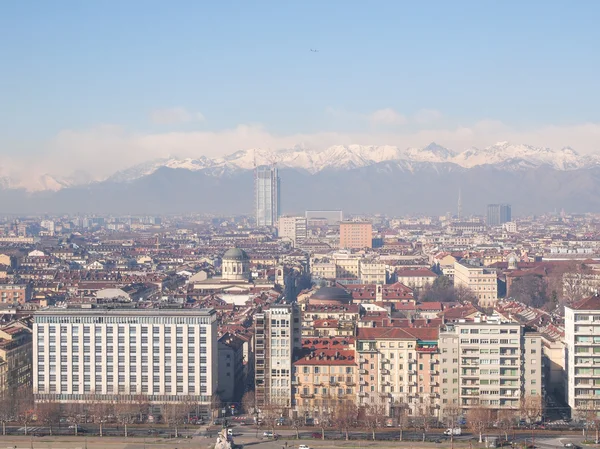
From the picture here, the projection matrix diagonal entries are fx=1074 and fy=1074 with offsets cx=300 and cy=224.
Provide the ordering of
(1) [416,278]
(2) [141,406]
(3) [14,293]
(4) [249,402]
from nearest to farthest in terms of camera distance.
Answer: (2) [141,406]
(4) [249,402]
(3) [14,293]
(1) [416,278]

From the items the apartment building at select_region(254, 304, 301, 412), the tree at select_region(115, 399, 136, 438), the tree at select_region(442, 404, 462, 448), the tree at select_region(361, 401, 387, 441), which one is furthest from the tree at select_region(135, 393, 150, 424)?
the tree at select_region(442, 404, 462, 448)

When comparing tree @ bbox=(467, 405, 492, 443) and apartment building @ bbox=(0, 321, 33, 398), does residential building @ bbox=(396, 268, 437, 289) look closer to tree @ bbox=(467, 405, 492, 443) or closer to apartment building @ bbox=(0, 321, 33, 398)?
apartment building @ bbox=(0, 321, 33, 398)

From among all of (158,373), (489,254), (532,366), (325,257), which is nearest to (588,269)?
(489,254)

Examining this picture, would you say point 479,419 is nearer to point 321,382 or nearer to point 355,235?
point 321,382

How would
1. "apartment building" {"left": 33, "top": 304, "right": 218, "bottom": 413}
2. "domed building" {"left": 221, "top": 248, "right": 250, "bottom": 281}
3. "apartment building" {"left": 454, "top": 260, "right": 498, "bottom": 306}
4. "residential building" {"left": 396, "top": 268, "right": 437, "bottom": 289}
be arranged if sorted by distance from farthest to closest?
"residential building" {"left": 396, "top": 268, "right": 437, "bottom": 289} → "domed building" {"left": 221, "top": 248, "right": 250, "bottom": 281} → "apartment building" {"left": 454, "top": 260, "right": 498, "bottom": 306} → "apartment building" {"left": 33, "top": 304, "right": 218, "bottom": 413}

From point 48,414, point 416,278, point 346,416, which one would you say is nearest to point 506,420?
point 346,416

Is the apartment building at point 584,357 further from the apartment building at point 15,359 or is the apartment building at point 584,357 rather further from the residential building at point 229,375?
the apartment building at point 15,359

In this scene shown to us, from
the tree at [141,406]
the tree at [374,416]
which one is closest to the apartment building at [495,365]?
the tree at [374,416]
